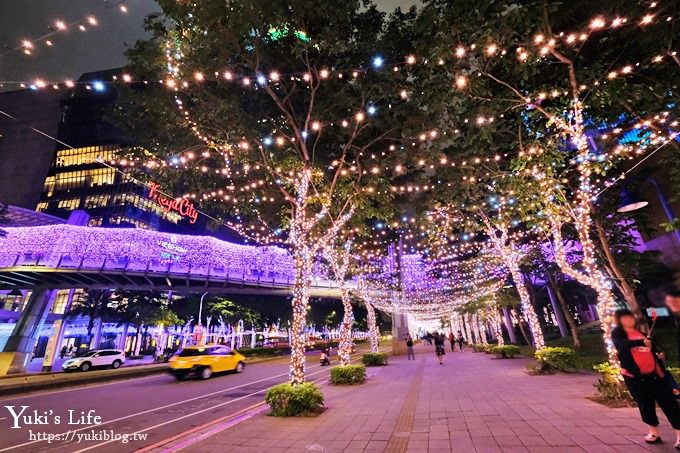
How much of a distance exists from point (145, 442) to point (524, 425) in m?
6.81

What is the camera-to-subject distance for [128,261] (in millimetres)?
22891

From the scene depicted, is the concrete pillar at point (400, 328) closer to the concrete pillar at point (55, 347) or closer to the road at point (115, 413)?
the road at point (115, 413)

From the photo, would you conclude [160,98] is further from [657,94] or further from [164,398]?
[657,94]

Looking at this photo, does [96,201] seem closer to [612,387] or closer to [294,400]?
[294,400]

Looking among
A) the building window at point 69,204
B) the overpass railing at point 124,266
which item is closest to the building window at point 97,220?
the building window at point 69,204

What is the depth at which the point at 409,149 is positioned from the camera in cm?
1081

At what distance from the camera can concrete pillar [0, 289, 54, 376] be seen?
22.3 meters

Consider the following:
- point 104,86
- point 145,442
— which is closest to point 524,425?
point 145,442

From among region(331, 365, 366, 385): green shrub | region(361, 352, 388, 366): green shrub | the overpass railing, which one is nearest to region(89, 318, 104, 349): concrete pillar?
the overpass railing

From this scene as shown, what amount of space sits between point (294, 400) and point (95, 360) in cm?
2410

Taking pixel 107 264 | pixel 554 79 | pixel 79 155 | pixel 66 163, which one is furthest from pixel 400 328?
pixel 66 163

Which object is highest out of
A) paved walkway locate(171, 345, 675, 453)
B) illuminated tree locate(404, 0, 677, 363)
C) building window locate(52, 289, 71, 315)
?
building window locate(52, 289, 71, 315)

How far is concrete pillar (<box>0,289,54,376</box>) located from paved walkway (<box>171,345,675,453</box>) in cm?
2630

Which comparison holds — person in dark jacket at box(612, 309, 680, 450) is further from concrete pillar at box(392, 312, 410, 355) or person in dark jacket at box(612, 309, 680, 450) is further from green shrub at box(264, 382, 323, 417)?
concrete pillar at box(392, 312, 410, 355)
